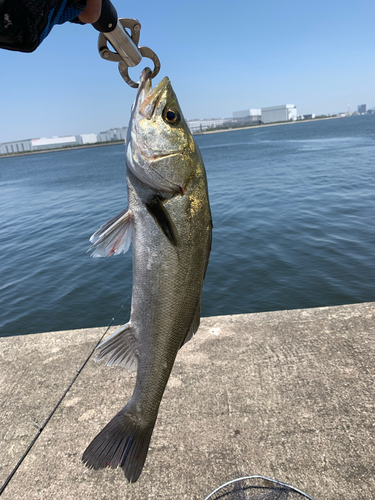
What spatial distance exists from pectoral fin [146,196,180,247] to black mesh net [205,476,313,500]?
78.1 inches

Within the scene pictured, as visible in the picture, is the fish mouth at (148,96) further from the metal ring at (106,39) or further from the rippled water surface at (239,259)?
the rippled water surface at (239,259)

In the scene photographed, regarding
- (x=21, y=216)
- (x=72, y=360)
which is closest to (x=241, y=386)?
(x=72, y=360)

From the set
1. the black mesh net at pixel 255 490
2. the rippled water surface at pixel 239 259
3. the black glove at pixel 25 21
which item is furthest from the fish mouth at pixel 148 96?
the rippled water surface at pixel 239 259

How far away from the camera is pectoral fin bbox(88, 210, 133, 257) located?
6.16 feet

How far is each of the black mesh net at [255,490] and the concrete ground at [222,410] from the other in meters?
0.07

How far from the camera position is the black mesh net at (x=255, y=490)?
2543 millimetres

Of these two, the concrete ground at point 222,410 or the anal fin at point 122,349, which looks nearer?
the anal fin at point 122,349

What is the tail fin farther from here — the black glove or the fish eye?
the black glove

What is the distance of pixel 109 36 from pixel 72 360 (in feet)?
11.3

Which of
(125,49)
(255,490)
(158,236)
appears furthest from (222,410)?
(125,49)

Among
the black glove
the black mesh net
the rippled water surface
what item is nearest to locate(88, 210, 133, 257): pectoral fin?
the black glove

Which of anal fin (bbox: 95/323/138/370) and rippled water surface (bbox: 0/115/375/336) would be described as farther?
rippled water surface (bbox: 0/115/375/336)

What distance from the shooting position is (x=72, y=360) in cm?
414

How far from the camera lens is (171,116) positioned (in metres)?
1.87
